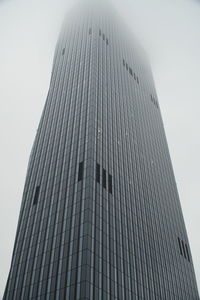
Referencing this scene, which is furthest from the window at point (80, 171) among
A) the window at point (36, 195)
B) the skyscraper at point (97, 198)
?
the window at point (36, 195)

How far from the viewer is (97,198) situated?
68.9 metres

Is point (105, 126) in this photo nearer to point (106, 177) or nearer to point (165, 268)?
point (106, 177)

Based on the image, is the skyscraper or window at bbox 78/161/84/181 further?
window at bbox 78/161/84/181

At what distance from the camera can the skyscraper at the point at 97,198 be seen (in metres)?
60.0

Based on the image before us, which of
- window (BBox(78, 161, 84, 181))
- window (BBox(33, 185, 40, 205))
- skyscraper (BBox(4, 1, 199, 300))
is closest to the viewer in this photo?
skyscraper (BBox(4, 1, 199, 300))

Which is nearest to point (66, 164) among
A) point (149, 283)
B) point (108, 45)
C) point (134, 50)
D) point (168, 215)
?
point (149, 283)

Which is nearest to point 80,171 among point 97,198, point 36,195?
point 97,198

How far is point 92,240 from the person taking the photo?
60625 mm

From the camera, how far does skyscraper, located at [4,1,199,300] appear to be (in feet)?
197

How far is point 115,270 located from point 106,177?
22.2m

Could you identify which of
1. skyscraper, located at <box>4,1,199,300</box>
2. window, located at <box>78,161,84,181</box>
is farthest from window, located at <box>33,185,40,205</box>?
window, located at <box>78,161,84,181</box>

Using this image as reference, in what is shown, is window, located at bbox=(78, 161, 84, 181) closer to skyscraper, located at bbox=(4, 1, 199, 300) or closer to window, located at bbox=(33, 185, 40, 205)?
skyscraper, located at bbox=(4, 1, 199, 300)

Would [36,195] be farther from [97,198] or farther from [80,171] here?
[97,198]

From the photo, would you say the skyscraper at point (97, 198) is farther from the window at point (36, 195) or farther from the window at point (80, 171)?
the window at point (36, 195)
